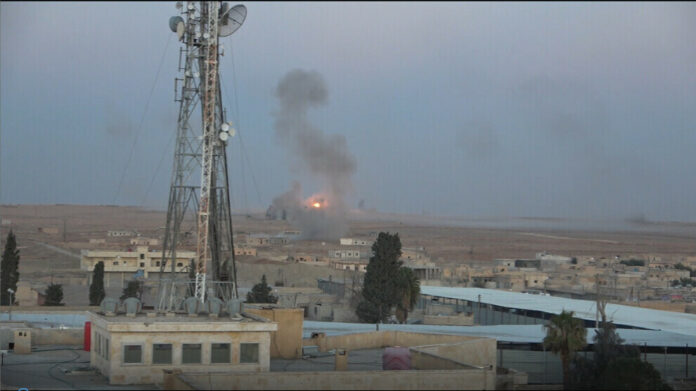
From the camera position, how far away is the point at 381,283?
4753 centimetres

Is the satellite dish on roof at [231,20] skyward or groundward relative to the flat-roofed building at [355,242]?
skyward

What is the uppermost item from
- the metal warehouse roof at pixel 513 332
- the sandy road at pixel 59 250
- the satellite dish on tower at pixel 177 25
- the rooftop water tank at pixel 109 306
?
the satellite dish on tower at pixel 177 25

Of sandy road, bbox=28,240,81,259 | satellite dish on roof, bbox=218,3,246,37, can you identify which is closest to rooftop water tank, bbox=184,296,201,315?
satellite dish on roof, bbox=218,3,246,37

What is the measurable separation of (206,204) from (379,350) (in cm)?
687

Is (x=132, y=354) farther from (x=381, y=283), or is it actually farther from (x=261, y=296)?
(x=261, y=296)

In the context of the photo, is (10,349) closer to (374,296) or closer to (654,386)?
(654,386)

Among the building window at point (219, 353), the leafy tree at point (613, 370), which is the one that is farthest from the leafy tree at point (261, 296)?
the building window at point (219, 353)

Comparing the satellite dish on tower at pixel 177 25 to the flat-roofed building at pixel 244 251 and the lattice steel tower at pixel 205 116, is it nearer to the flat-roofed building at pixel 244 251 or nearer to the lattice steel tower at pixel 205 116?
the lattice steel tower at pixel 205 116

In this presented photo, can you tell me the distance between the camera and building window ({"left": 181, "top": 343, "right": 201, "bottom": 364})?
74.9 ft

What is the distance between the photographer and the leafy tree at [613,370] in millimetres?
23234

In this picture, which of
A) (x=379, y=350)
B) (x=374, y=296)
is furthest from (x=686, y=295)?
(x=379, y=350)

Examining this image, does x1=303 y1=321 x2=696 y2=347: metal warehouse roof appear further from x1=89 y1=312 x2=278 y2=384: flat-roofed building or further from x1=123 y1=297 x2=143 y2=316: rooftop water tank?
x1=89 y1=312 x2=278 y2=384: flat-roofed building

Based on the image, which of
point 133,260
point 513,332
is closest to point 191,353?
point 513,332

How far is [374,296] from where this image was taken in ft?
155
